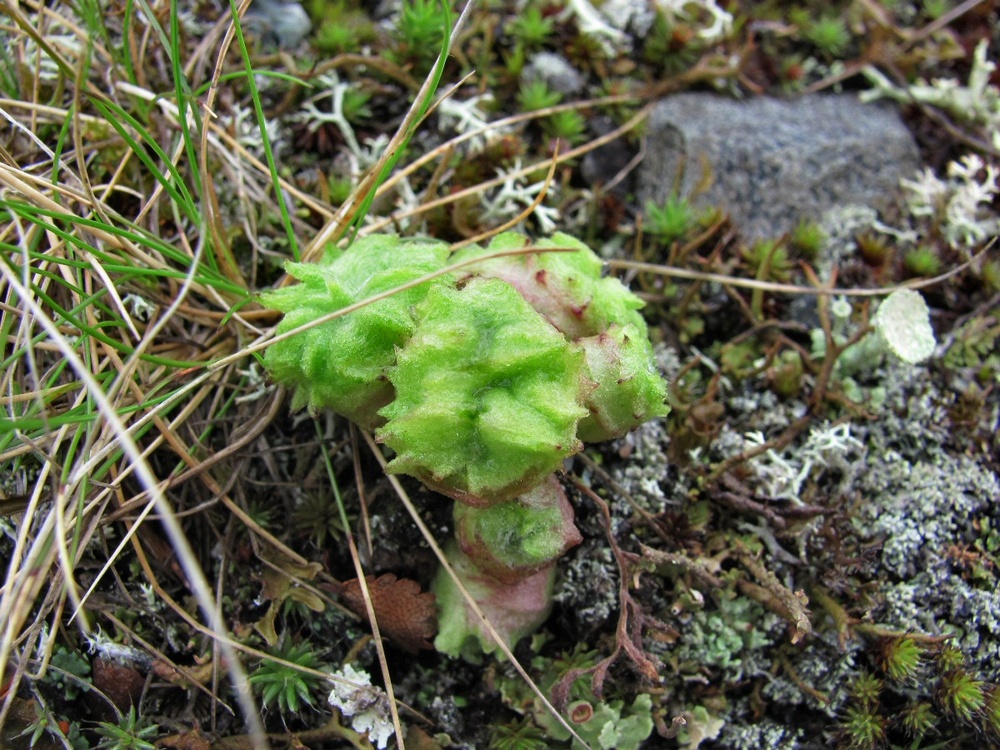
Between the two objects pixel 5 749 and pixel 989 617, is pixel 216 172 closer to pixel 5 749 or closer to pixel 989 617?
Answer: pixel 5 749

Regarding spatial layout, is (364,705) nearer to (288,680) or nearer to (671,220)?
(288,680)

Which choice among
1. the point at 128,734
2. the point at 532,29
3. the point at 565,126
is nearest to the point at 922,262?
the point at 565,126

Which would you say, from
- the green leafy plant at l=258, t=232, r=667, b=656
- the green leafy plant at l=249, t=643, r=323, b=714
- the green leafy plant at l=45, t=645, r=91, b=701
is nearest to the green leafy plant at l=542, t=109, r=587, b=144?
the green leafy plant at l=258, t=232, r=667, b=656

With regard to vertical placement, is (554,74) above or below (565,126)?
above

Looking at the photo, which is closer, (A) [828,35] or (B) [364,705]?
(B) [364,705]

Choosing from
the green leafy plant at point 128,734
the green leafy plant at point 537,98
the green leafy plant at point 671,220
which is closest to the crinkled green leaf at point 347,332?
the green leafy plant at point 128,734

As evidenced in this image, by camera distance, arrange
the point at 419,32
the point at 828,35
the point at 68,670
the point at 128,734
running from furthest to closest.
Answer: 1. the point at 828,35
2. the point at 419,32
3. the point at 68,670
4. the point at 128,734
